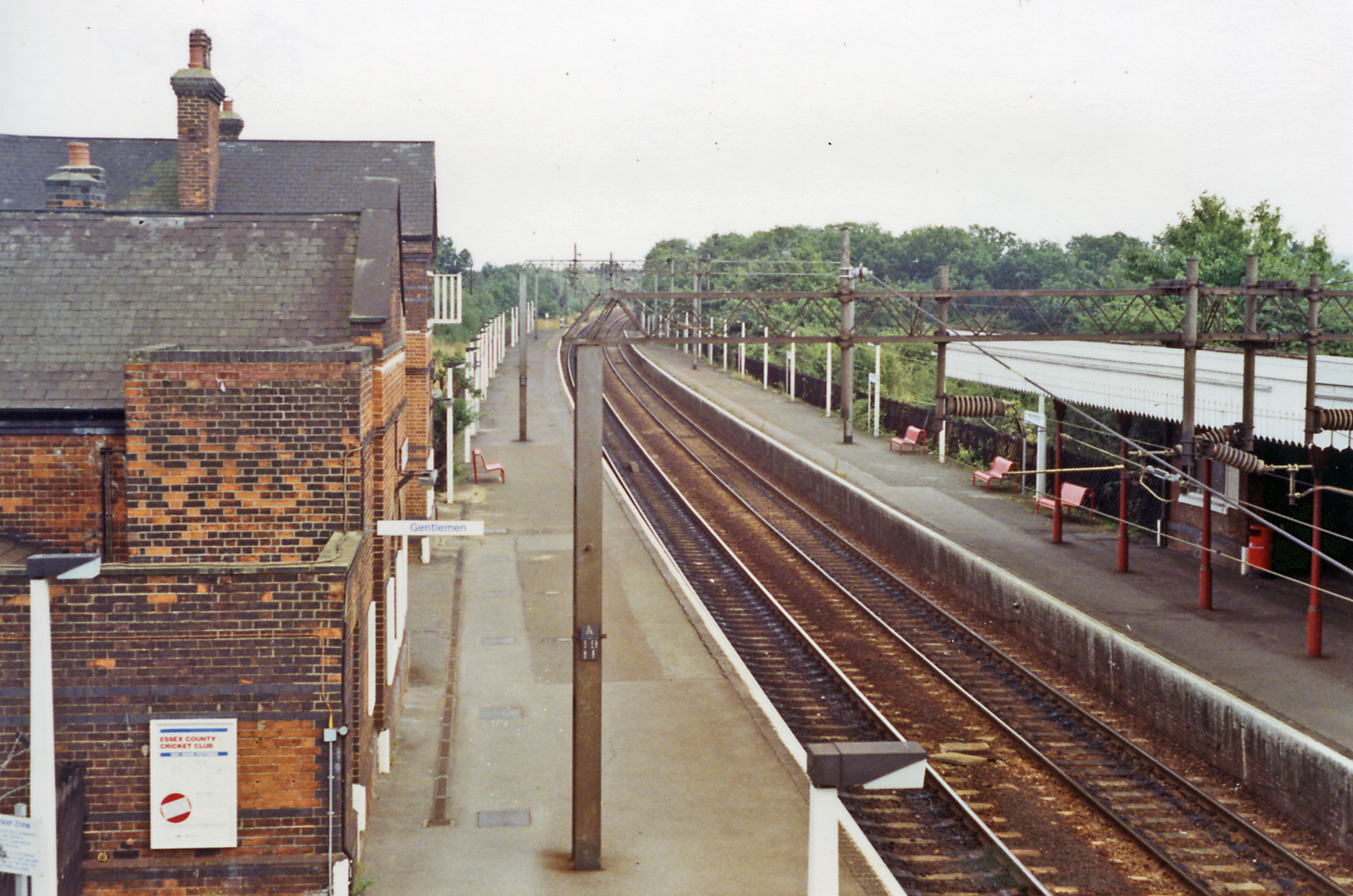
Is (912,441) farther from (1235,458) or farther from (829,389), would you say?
(1235,458)

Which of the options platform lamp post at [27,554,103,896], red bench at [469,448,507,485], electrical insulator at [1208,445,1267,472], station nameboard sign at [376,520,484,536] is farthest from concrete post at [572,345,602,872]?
red bench at [469,448,507,485]

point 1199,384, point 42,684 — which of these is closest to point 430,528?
point 42,684

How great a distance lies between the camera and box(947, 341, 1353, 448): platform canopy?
1689 centimetres

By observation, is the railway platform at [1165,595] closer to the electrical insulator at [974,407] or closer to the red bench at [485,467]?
the electrical insulator at [974,407]

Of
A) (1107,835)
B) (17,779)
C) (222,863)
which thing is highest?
(17,779)

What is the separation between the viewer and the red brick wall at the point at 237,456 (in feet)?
27.1

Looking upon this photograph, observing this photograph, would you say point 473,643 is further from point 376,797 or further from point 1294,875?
point 1294,875

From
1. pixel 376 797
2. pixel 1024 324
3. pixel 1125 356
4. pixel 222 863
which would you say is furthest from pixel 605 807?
pixel 1024 324

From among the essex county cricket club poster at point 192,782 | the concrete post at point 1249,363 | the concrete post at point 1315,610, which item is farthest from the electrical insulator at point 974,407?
the essex county cricket club poster at point 192,782

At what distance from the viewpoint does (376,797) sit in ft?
34.5

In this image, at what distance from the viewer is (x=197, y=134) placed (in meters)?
20.2

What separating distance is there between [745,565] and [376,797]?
39.1ft

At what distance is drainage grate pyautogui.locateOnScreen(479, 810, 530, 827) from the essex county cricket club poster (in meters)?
2.60

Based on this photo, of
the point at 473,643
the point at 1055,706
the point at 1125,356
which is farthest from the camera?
the point at 1125,356
